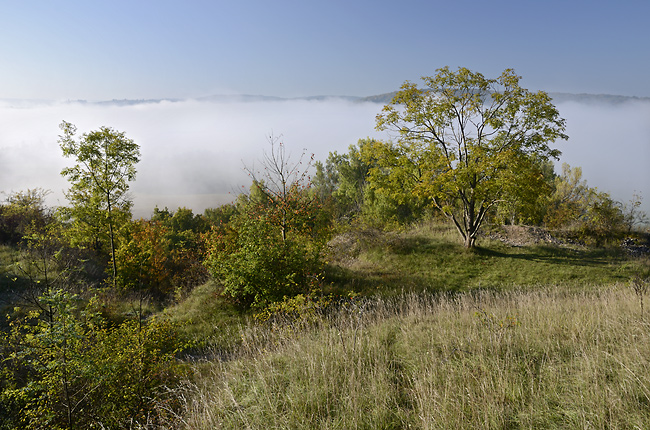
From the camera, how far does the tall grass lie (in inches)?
126

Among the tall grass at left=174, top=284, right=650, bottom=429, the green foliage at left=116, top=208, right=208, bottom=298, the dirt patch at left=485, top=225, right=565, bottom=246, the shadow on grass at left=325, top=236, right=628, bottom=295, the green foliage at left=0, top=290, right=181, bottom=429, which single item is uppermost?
the tall grass at left=174, top=284, right=650, bottom=429

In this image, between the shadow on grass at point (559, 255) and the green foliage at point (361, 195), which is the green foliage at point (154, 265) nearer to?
the green foliage at point (361, 195)

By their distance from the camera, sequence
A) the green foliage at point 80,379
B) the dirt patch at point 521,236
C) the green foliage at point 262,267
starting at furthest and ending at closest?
1. the dirt patch at point 521,236
2. the green foliage at point 262,267
3. the green foliage at point 80,379

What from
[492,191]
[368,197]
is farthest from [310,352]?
[368,197]

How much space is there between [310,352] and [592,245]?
76.5 feet

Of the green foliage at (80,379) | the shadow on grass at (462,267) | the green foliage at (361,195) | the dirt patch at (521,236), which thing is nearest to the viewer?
the green foliage at (80,379)

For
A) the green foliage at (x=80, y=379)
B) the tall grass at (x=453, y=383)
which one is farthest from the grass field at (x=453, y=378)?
the green foliage at (x=80, y=379)

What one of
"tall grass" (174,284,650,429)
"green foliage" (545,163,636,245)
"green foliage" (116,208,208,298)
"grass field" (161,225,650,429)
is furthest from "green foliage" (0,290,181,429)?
"green foliage" (545,163,636,245)

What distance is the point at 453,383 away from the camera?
375 centimetres

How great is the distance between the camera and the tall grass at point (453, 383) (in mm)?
3193

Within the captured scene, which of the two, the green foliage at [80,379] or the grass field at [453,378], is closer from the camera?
the grass field at [453,378]

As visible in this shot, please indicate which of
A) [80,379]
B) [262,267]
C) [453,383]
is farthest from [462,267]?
[80,379]

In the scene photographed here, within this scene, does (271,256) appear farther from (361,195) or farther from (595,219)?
(361,195)

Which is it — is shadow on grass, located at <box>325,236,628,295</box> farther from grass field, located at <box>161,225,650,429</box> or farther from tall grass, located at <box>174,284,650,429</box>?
tall grass, located at <box>174,284,650,429</box>
